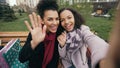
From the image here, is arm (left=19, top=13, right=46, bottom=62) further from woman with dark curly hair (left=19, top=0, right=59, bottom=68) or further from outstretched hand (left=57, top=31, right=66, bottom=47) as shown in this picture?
outstretched hand (left=57, top=31, right=66, bottom=47)

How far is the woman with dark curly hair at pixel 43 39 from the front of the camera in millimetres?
1460

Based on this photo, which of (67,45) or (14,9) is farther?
(14,9)

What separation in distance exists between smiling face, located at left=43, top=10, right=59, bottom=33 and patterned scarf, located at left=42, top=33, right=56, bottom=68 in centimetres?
4

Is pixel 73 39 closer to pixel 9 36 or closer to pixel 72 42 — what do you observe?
pixel 72 42

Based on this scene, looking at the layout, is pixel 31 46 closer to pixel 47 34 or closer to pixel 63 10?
pixel 47 34

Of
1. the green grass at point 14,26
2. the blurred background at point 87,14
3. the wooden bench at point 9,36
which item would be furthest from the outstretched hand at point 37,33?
the green grass at point 14,26

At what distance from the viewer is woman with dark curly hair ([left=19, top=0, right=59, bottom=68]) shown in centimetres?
146

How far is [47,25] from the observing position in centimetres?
158

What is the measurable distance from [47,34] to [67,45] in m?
0.16

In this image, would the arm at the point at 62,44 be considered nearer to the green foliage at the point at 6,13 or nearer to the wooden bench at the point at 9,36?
the wooden bench at the point at 9,36

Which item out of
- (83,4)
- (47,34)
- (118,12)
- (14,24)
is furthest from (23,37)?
(118,12)

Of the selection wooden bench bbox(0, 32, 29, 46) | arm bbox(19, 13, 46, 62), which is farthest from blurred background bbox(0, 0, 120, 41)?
arm bbox(19, 13, 46, 62)

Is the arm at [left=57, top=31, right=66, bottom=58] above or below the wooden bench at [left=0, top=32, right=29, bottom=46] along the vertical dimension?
above

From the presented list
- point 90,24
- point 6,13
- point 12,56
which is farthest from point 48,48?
point 6,13
